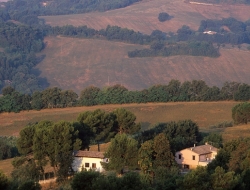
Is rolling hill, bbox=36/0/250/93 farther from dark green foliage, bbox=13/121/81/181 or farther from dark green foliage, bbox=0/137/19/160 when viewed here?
dark green foliage, bbox=13/121/81/181

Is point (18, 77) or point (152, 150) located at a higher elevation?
point (152, 150)

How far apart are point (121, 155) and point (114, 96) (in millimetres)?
41821

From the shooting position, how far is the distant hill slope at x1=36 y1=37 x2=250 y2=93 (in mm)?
137875

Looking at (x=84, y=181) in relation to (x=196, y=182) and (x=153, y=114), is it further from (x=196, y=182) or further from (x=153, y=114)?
(x=153, y=114)

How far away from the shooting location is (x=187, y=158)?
50375 millimetres

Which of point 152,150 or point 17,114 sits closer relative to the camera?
point 152,150

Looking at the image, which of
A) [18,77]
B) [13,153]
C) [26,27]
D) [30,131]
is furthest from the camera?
[26,27]

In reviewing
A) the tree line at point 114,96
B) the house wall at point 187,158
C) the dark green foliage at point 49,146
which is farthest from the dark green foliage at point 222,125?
the dark green foliage at point 49,146

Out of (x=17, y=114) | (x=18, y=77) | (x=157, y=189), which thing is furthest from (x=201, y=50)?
(x=157, y=189)

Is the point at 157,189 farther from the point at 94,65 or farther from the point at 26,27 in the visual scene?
the point at 26,27

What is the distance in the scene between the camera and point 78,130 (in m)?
52.4

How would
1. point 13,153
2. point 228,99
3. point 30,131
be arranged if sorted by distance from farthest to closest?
point 228,99
point 13,153
point 30,131

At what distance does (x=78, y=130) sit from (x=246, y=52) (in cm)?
10650

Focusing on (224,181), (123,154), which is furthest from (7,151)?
(224,181)
